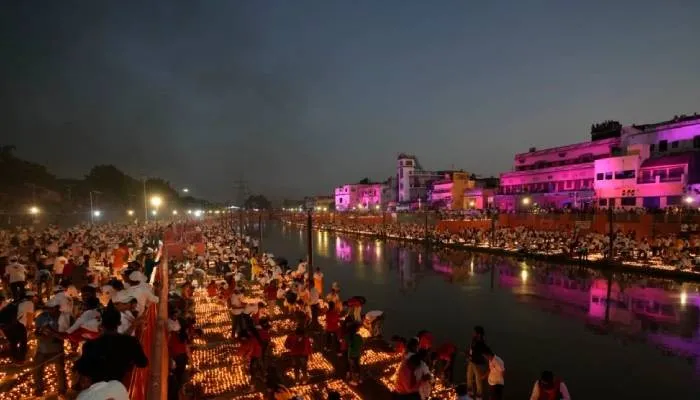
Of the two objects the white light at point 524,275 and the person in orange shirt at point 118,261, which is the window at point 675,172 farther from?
the person in orange shirt at point 118,261

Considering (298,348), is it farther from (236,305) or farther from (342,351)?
(236,305)

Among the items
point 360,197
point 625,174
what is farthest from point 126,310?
point 360,197

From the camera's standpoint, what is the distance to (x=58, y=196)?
145ft

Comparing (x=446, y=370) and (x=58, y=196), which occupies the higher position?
(x=58, y=196)

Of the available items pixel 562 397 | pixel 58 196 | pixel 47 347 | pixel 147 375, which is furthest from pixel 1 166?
pixel 562 397

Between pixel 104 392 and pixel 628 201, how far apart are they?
44.3 meters

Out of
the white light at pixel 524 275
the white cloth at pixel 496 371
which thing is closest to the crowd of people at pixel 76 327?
the white cloth at pixel 496 371

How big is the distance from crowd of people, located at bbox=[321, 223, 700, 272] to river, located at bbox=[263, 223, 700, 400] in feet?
6.64

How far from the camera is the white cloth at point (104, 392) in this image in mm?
2613

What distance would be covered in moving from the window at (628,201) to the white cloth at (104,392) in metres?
43.9

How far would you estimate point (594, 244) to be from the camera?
29.0 meters

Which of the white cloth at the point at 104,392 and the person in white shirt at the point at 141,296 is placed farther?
the person in white shirt at the point at 141,296

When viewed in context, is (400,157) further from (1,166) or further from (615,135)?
(1,166)

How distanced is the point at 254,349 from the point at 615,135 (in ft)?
170
